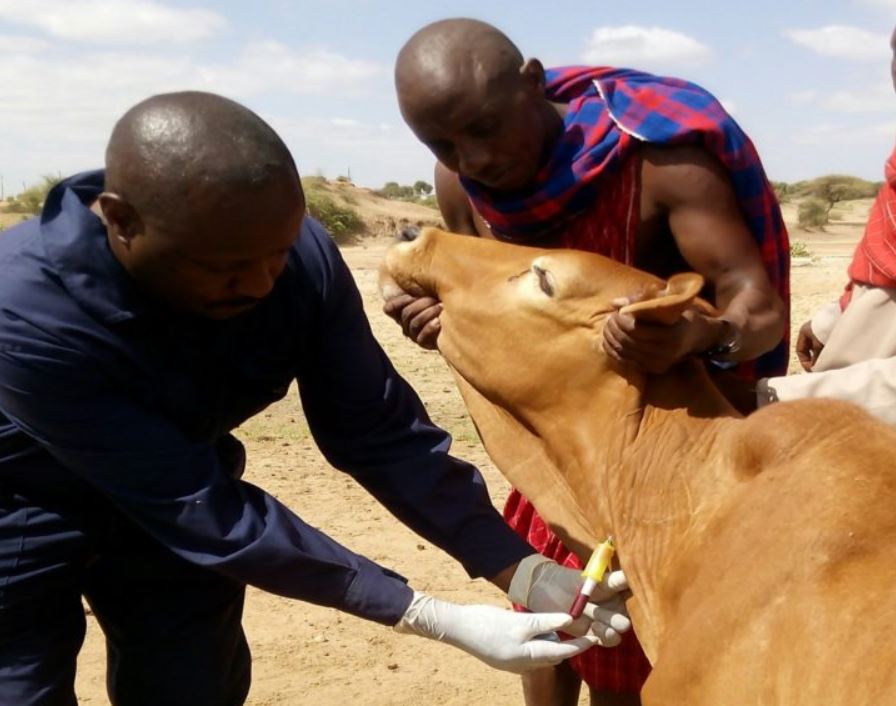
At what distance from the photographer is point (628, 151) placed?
3.26 metres

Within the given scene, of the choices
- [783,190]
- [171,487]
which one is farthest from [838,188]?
[171,487]

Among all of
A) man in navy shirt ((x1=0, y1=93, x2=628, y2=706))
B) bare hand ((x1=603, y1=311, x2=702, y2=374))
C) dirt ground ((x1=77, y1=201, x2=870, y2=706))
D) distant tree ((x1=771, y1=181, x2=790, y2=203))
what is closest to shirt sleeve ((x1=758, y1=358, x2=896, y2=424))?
bare hand ((x1=603, y1=311, x2=702, y2=374))

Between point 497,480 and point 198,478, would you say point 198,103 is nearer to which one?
point 198,478

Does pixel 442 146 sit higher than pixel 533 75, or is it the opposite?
pixel 533 75

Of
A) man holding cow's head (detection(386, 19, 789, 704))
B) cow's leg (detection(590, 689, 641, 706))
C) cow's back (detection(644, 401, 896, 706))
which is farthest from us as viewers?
cow's leg (detection(590, 689, 641, 706))

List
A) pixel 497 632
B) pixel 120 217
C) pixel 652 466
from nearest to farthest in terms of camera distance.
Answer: pixel 120 217
pixel 652 466
pixel 497 632

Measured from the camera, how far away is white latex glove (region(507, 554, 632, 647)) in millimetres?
3002

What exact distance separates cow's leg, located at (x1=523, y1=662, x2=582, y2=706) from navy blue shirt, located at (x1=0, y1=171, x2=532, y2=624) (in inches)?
32.7

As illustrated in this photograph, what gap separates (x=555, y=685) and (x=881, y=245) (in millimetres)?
1607

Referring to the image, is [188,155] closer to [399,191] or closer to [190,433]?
[190,433]

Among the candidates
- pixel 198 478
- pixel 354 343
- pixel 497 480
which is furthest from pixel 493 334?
pixel 497 480

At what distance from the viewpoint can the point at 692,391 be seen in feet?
9.81

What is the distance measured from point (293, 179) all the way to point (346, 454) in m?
0.93

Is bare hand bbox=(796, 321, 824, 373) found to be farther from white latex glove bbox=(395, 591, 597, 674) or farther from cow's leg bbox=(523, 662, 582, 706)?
white latex glove bbox=(395, 591, 597, 674)
